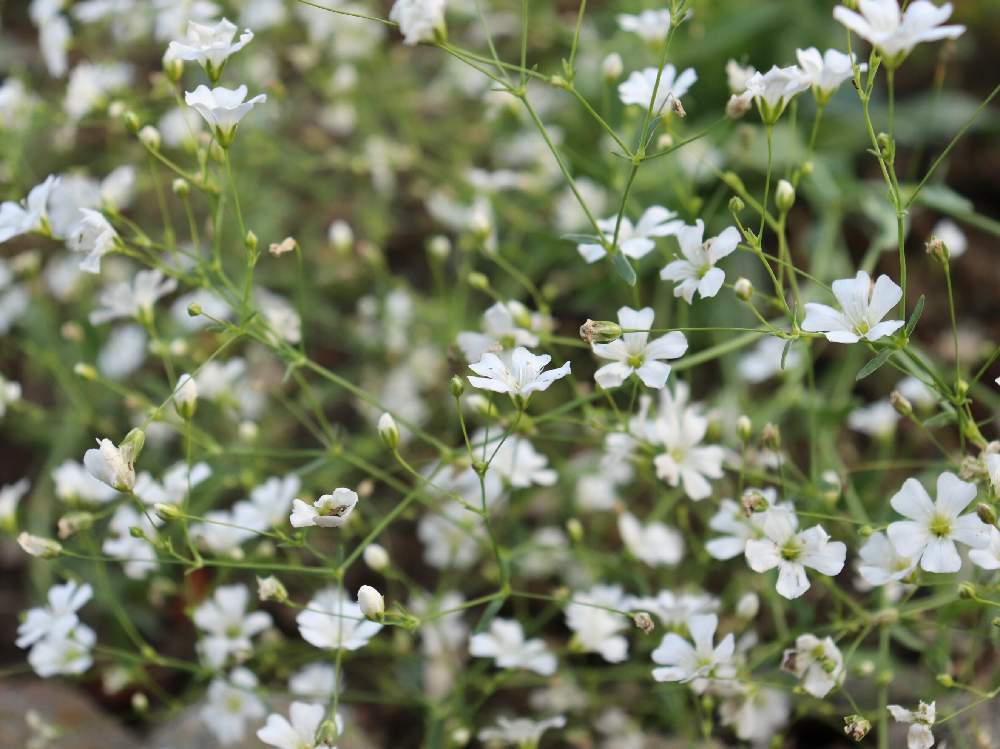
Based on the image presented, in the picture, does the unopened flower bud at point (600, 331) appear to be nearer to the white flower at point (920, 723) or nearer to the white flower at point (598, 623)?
the white flower at point (598, 623)

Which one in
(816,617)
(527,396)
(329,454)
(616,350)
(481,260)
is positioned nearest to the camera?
(527,396)

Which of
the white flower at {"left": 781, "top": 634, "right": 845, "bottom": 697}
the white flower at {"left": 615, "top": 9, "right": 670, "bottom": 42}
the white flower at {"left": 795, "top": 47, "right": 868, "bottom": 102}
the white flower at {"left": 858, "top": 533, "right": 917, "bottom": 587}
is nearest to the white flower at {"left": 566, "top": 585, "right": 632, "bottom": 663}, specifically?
the white flower at {"left": 781, "top": 634, "right": 845, "bottom": 697}

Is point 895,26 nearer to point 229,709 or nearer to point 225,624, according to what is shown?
point 225,624

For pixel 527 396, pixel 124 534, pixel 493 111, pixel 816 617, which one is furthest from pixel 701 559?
pixel 493 111

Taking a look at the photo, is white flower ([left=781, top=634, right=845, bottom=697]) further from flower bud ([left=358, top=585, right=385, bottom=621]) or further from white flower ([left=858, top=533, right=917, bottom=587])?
flower bud ([left=358, top=585, right=385, bottom=621])

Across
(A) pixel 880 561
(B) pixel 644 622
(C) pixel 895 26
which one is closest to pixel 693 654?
(B) pixel 644 622

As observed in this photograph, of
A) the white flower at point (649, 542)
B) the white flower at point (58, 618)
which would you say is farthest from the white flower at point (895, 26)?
the white flower at point (58, 618)

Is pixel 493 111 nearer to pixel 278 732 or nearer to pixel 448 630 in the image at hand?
pixel 448 630
